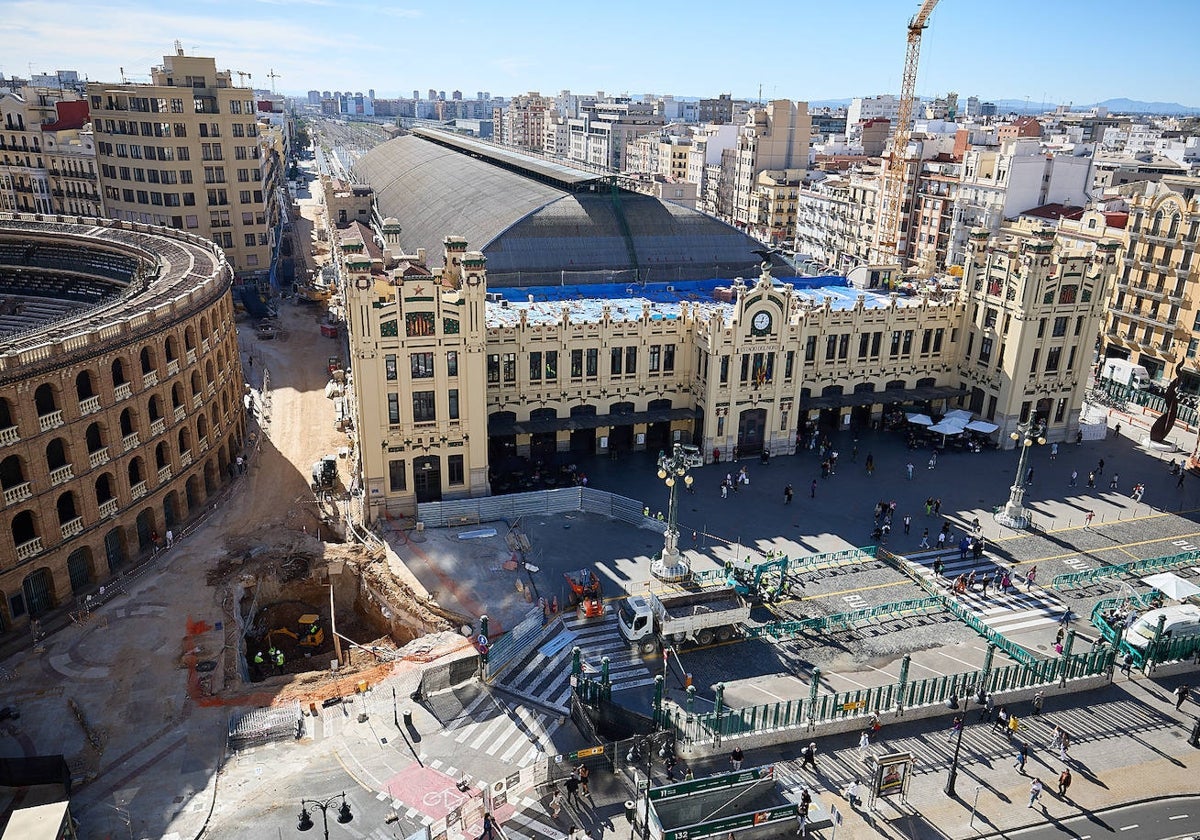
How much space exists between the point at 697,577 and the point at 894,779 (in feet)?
62.0

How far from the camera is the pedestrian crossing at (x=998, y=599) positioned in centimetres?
5231

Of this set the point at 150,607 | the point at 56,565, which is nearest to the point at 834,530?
the point at 150,607

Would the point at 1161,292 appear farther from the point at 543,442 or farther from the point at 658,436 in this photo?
the point at 543,442

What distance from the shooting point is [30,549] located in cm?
4869

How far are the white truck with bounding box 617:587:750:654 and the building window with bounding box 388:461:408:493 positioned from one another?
2030cm

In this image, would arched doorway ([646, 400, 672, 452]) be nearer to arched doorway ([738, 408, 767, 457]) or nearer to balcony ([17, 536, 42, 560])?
arched doorway ([738, 408, 767, 457])

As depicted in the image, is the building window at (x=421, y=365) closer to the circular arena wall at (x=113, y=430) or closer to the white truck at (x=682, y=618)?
the circular arena wall at (x=113, y=430)

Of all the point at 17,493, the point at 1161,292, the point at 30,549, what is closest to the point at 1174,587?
the point at 1161,292

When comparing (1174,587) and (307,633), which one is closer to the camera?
(1174,587)

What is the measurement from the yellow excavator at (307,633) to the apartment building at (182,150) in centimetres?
8464

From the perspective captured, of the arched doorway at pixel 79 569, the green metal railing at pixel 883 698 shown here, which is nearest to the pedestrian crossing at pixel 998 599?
the green metal railing at pixel 883 698

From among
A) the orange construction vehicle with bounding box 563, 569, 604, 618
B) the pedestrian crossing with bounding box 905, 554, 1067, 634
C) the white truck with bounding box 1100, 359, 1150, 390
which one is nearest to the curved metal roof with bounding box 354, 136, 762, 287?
the orange construction vehicle with bounding box 563, 569, 604, 618

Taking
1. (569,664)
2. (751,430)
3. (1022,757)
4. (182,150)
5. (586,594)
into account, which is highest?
(182,150)

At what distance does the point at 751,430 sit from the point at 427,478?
92.0 ft
